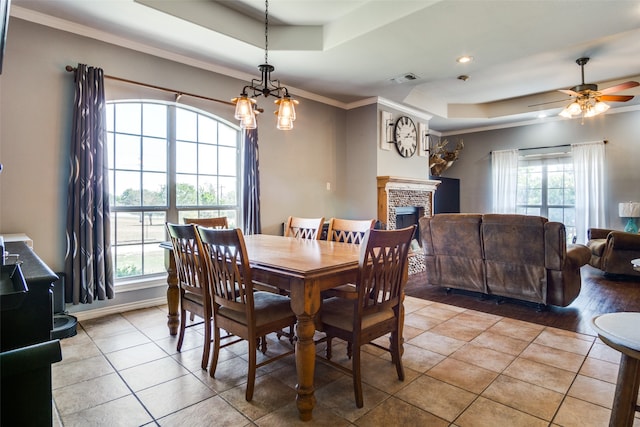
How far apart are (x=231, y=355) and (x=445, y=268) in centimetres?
275

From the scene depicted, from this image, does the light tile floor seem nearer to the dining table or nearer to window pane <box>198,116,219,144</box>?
the dining table

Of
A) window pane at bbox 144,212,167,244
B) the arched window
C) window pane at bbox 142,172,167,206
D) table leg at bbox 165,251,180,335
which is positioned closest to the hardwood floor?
table leg at bbox 165,251,180,335

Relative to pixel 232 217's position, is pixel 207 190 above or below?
above

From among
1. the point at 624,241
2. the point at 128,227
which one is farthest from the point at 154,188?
the point at 624,241

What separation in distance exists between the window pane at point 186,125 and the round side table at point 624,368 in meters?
3.87

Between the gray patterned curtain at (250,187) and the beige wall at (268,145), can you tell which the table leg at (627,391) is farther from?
the beige wall at (268,145)

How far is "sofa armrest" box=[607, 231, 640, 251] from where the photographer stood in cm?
462

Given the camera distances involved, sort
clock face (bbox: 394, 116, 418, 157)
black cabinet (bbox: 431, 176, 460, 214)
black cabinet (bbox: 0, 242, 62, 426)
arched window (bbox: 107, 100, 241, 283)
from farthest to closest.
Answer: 1. black cabinet (bbox: 431, 176, 460, 214)
2. clock face (bbox: 394, 116, 418, 157)
3. arched window (bbox: 107, 100, 241, 283)
4. black cabinet (bbox: 0, 242, 62, 426)

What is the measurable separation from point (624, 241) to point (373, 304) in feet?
15.3

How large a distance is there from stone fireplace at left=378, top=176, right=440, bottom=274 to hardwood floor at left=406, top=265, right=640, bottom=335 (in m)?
0.95

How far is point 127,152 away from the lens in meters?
3.54

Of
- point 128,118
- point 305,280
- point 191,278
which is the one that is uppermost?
A: point 128,118

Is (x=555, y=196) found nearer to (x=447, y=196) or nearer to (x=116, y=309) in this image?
(x=447, y=196)

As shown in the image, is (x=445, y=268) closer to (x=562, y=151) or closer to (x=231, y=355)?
(x=231, y=355)
